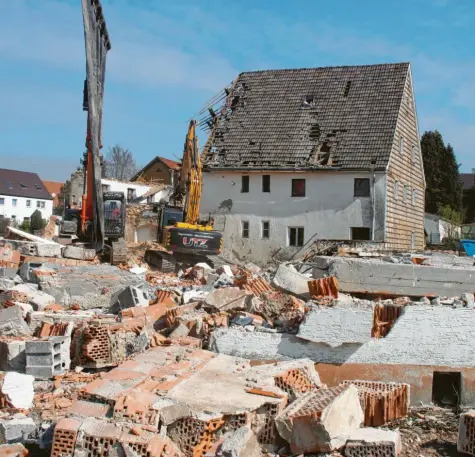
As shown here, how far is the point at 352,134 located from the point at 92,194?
1262cm

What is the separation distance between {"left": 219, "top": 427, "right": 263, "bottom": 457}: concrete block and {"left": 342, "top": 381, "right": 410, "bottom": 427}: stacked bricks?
162 centimetres

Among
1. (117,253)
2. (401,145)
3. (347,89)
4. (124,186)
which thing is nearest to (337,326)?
(117,253)

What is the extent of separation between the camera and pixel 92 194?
16531 millimetres

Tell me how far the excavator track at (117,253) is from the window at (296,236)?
10150 millimetres

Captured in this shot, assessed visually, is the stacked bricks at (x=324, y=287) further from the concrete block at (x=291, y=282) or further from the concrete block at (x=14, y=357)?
the concrete block at (x=14, y=357)

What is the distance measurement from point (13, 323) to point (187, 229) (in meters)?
10.3

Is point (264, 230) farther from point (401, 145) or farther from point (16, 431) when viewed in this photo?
point (16, 431)

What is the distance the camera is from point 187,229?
61.8ft

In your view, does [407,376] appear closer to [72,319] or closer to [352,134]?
[72,319]

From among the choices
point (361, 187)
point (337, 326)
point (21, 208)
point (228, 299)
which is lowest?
point (337, 326)

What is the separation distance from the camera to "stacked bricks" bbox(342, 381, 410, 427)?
21.8 feet

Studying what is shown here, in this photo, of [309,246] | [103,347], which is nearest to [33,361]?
[103,347]

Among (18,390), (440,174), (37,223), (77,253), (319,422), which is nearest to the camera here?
(319,422)

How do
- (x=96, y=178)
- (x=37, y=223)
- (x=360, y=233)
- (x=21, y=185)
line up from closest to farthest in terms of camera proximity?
(x=96, y=178)
(x=360, y=233)
(x=37, y=223)
(x=21, y=185)
